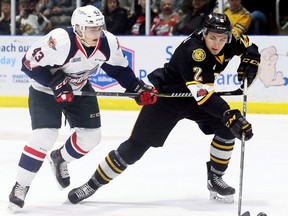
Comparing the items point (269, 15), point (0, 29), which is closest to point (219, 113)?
point (269, 15)

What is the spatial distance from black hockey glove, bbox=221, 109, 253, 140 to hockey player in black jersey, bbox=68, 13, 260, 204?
0.15 meters

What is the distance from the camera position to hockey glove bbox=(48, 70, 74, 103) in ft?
14.4

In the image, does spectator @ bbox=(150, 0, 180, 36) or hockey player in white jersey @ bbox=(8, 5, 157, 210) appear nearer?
hockey player in white jersey @ bbox=(8, 5, 157, 210)

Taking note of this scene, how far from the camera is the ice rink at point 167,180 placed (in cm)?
449

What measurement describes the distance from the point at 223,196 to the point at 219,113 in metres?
0.60

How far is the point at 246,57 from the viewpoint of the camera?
458 centimetres

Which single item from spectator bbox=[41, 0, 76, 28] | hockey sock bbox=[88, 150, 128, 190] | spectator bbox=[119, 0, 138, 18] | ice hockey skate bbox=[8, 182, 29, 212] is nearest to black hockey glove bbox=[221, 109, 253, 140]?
hockey sock bbox=[88, 150, 128, 190]

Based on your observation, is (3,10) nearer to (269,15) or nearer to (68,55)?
(269,15)

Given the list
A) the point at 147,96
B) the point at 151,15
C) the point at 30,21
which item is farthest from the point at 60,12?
the point at 147,96

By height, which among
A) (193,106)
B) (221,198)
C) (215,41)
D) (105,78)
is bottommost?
(105,78)

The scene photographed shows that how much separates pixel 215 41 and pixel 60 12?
5443mm

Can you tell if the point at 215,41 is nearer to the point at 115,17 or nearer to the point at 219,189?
the point at 219,189

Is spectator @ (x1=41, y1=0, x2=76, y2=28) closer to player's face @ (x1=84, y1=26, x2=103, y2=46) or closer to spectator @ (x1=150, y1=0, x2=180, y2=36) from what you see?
spectator @ (x1=150, y1=0, x2=180, y2=36)

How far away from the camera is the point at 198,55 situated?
4305 millimetres
